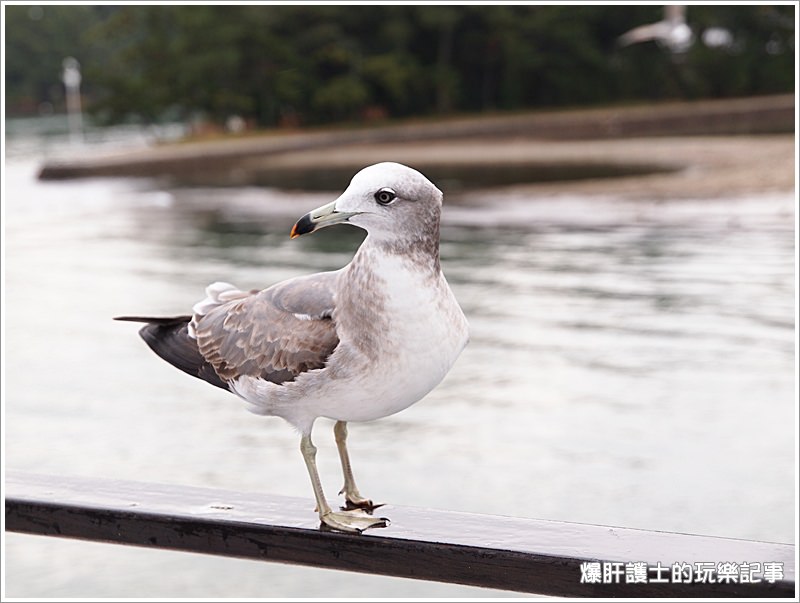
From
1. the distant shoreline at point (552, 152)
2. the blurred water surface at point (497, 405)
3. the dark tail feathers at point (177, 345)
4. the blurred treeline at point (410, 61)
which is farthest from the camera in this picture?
the blurred treeline at point (410, 61)

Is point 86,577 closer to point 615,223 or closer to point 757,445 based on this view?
point 757,445

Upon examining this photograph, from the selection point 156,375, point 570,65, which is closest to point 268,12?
point 570,65

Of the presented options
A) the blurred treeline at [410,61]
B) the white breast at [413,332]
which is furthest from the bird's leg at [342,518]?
the blurred treeline at [410,61]

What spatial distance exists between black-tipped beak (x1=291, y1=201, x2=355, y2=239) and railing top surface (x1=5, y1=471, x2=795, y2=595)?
68 cm

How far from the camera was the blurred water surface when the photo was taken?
222 inches

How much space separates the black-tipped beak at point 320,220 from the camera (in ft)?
4.80

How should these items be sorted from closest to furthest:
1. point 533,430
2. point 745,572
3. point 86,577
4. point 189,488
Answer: point 745,572, point 189,488, point 86,577, point 533,430

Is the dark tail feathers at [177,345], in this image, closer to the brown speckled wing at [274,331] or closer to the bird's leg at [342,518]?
the brown speckled wing at [274,331]

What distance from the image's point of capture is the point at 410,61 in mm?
39000

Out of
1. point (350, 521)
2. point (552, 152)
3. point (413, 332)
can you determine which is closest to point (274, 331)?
point (413, 332)

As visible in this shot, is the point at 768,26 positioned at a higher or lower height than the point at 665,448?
higher

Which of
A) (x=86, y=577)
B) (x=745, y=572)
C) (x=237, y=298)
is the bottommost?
(x=86, y=577)

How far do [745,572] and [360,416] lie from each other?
2.17 feet

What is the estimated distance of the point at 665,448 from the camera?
21.6ft
